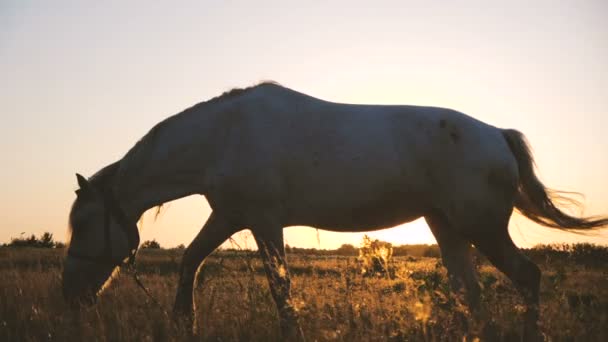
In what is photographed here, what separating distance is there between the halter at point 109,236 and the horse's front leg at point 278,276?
149cm

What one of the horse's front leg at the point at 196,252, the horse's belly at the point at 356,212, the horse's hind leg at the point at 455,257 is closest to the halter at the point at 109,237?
the horse's front leg at the point at 196,252

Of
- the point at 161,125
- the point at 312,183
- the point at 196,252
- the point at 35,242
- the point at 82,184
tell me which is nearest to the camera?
the point at 312,183

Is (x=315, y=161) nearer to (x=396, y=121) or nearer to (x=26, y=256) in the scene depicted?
(x=396, y=121)

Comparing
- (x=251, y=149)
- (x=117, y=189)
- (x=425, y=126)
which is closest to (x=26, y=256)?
(x=117, y=189)

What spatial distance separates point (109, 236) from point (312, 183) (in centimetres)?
222

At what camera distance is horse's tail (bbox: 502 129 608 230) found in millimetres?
5664

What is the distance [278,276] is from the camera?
447 cm

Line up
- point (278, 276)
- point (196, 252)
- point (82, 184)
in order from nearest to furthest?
point (278, 276) < point (196, 252) < point (82, 184)

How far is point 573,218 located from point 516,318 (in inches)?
61.2

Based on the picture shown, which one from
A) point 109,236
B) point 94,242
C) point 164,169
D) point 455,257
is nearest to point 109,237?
point 109,236

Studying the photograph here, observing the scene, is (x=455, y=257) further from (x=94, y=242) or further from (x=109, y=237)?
(x=94, y=242)

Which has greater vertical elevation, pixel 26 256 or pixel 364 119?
pixel 364 119

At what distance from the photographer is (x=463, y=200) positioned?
16.6 ft

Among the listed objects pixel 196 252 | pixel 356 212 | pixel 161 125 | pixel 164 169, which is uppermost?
pixel 161 125
